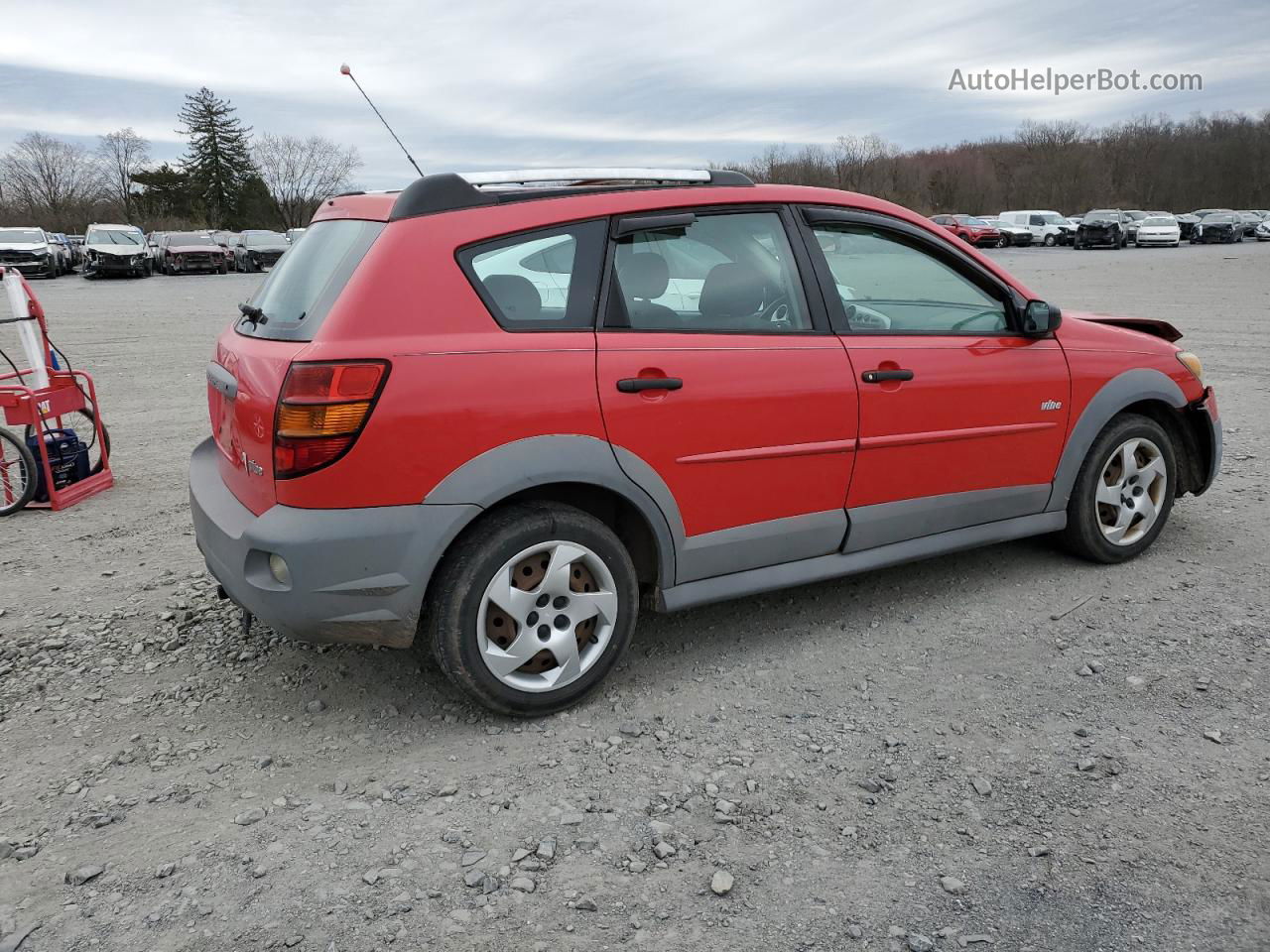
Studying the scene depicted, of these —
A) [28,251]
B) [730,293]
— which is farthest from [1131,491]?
[28,251]

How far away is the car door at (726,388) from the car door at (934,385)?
13cm

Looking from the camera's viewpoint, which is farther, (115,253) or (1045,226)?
(1045,226)

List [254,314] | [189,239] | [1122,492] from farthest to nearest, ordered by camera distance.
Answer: [189,239] < [1122,492] < [254,314]

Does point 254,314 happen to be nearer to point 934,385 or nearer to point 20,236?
point 934,385

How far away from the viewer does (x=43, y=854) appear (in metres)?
2.76

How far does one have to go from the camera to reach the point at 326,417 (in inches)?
118

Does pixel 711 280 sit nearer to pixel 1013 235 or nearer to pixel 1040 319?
pixel 1040 319

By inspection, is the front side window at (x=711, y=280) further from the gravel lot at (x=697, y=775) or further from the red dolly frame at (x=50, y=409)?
the red dolly frame at (x=50, y=409)

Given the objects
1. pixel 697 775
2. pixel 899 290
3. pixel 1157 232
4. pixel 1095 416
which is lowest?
pixel 697 775

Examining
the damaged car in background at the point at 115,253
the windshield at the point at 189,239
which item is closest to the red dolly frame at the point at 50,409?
the damaged car in background at the point at 115,253

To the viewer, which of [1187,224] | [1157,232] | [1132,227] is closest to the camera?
[1157,232]

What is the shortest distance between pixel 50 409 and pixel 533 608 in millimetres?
4292

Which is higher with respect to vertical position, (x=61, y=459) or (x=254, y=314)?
(x=254, y=314)

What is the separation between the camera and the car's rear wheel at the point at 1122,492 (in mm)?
4641
